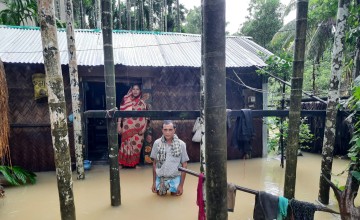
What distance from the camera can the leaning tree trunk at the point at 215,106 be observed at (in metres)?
1.36

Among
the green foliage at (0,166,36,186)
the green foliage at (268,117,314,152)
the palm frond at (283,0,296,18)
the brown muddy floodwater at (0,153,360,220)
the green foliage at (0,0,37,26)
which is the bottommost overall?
the brown muddy floodwater at (0,153,360,220)

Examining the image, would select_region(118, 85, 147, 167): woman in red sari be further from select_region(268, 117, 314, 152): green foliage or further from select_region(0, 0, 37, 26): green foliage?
select_region(0, 0, 37, 26): green foliage

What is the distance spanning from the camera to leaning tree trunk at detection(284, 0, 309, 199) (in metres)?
3.31

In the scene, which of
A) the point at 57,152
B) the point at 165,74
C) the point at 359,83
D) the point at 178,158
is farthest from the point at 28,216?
the point at 359,83

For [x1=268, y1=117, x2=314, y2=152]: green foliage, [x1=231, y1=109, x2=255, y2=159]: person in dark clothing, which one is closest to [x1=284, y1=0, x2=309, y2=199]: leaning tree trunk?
[x1=231, y1=109, x2=255, y2=159]: person in dark clothing

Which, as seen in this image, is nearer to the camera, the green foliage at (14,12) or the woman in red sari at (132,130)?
the woman in red sari at (132,130)

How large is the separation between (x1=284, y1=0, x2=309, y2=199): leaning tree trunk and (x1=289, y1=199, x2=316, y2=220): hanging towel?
89 centimetres

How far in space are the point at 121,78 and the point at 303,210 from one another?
5662 millimetres

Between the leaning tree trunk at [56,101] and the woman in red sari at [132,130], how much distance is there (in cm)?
417

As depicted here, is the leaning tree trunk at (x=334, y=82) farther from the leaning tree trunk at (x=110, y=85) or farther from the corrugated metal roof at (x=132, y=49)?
the leaning tree trunk at (x=110, y=85)

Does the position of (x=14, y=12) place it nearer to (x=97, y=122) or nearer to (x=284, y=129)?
(x=97, y=122)

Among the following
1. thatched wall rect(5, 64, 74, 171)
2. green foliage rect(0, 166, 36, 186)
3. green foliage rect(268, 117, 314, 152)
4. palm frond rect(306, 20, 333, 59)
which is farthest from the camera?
palm frond rect(306, 20, 333, 59)

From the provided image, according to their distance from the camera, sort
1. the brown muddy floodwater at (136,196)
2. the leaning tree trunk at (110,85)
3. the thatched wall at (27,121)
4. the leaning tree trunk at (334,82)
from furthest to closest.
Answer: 1. the thatched wall at (27,121)
2. the brown muddy floodwater at (136,196)
3. the leaning tree trunk at (110,85)
4. the leaning tree trunk at (334,82)

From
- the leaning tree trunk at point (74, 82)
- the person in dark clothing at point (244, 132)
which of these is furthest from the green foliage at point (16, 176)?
the person in dark clothing at point (244, 132)
